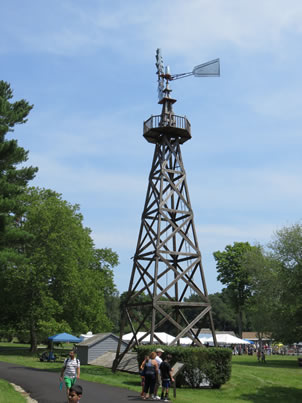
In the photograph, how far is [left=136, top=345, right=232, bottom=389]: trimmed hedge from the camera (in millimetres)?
19141

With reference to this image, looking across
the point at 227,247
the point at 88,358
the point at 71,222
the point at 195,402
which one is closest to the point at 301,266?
the point at 195,402

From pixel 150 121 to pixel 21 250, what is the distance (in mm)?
18371

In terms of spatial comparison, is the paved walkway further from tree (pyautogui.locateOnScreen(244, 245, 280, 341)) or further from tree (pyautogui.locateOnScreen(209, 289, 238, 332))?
tree (pyautogui.locateOnScreen(209, 289, 238, 332))

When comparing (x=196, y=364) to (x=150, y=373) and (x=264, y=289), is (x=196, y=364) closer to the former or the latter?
(x=150, y=373)

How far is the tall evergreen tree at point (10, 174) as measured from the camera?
23.4 meters

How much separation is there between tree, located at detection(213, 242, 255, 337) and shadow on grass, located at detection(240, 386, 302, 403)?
33.0m

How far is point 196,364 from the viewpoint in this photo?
760 inches

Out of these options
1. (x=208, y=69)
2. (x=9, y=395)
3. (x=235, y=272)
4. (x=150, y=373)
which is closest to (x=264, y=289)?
(x=235, y=272)

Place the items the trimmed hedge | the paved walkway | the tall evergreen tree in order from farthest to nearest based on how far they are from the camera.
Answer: the tall evergreen tree → the trimmed hedge → the paved walkway

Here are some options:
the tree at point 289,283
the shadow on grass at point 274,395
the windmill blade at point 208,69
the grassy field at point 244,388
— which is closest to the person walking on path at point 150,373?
the grassy field at point 244,388

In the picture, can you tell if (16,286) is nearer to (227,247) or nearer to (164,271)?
(164,271)

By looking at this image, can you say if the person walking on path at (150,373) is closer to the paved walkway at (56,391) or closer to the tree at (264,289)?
the paved walkway at (56,391)

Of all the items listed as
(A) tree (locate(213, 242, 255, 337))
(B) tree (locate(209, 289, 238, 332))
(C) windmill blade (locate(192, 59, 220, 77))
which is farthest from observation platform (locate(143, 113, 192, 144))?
(B) tree (locate(209, 289, 238, 332))

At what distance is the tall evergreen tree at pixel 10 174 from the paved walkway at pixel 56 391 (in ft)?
21.5
